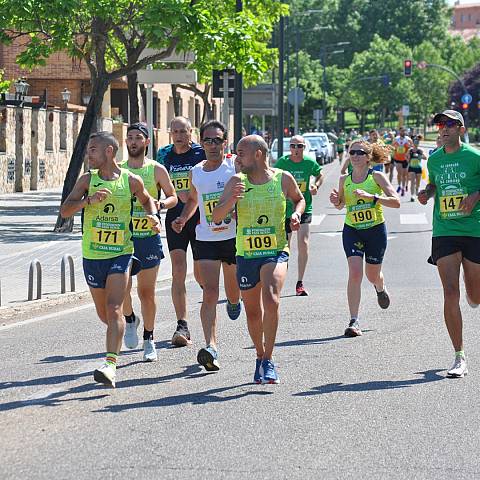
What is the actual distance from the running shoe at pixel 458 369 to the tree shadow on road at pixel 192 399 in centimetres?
142

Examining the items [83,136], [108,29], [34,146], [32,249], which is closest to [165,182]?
[32,249]

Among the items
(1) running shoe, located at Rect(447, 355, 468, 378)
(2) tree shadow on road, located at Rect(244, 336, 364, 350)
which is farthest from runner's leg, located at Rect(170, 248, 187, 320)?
(1) running shoe, located at Rect(447, 355, 468, 378)

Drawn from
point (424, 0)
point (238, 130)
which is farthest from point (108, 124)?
point (424, 0)

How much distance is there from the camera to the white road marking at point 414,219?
2746cm

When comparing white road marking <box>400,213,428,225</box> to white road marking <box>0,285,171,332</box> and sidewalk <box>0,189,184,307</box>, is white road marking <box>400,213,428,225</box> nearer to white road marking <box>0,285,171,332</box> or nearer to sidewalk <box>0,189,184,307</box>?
sidewalk <box>0,189,184,307</box>

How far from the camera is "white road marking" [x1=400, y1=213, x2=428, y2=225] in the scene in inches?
1081

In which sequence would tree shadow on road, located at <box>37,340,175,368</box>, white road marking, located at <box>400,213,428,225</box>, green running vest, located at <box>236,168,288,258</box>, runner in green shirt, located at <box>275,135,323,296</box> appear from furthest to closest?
white road marking, located at <box>400,213,428,225</box> → runner in green shirt, located at <box>275,135,323,296</box> → tree shadow on road, located at <box>37,340,175,368</box> → green running vest, located at <box>236,168,288,258</box>

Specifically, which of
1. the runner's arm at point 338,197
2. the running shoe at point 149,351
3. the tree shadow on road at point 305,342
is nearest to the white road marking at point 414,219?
the runner's arm at point 338,197

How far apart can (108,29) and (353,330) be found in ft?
48.3

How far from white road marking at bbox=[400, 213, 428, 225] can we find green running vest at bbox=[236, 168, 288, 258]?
18358 millimetres

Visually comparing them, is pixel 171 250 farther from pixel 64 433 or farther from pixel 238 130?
pixel 238 130

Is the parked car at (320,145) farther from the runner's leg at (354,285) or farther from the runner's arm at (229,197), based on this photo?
the runner's arm at (229,197)

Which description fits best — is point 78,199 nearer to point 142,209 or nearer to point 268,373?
point 142,209

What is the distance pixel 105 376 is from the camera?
8.95 meters
